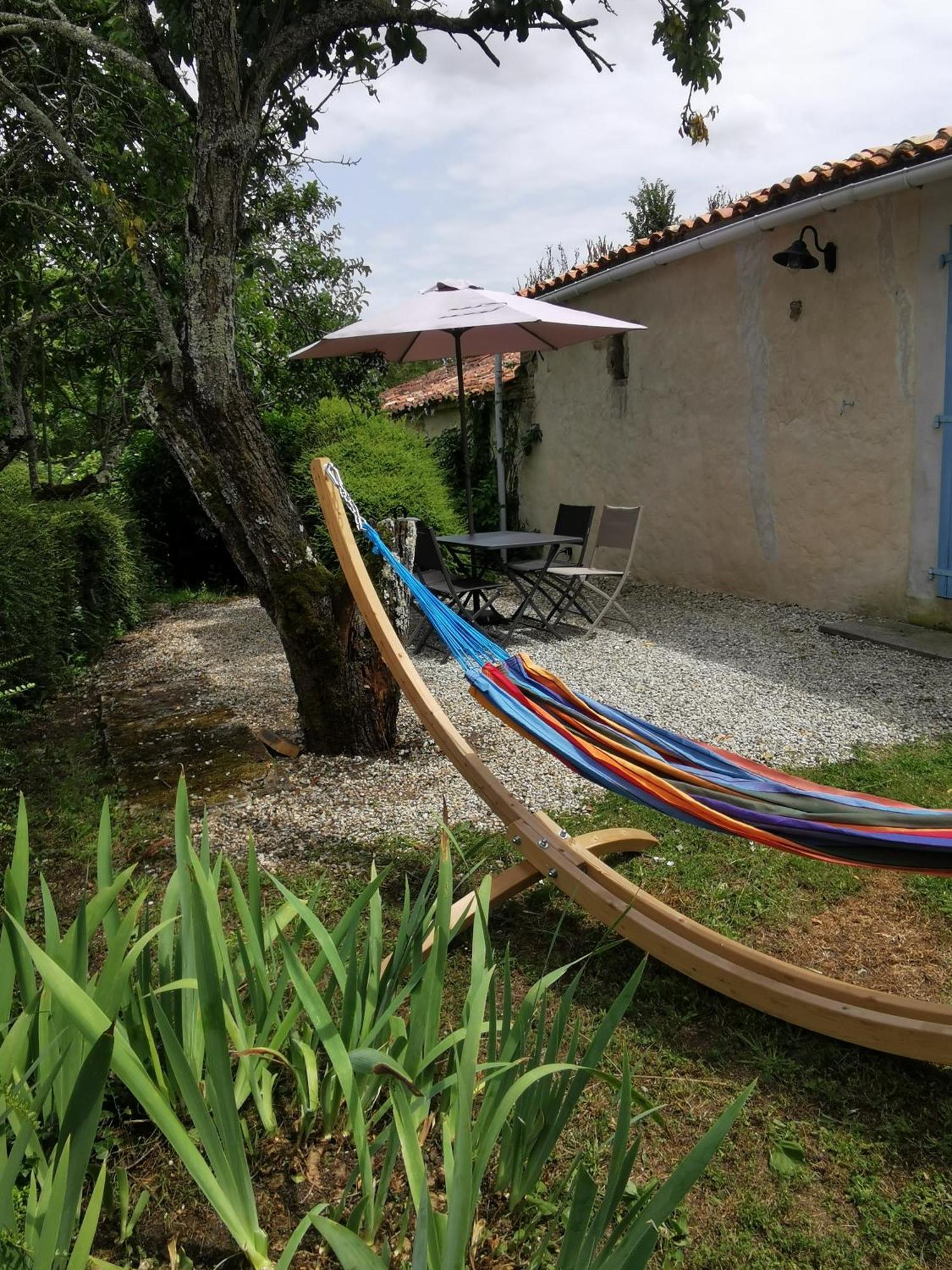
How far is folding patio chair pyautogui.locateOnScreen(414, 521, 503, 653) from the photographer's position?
6051mm

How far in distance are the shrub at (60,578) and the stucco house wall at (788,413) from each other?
4.60 metres

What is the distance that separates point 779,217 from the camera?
19.9ft

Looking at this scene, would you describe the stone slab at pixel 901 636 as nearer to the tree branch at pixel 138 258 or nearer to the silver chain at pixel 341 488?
the silver chain at pixel 341 488

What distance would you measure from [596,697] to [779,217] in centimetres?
374

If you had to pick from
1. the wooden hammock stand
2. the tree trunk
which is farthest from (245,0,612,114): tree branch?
the wooden hammock stand

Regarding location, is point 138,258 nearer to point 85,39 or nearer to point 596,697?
point 85,39

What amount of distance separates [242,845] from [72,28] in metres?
3.79

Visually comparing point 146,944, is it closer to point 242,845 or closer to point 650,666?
point 242,845

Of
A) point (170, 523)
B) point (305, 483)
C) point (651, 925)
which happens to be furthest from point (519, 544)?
point (170, 523)

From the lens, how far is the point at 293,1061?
64.7 inches

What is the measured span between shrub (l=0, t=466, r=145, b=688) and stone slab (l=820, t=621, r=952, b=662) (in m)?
4.67

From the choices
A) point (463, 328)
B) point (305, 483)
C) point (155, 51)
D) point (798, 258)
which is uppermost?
point (155, 51)

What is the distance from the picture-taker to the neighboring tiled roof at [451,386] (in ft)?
35.2

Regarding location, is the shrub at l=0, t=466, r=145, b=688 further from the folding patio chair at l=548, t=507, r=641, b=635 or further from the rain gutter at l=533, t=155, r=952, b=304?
the rain gutter at l=533, t=155, r=952, b=304
